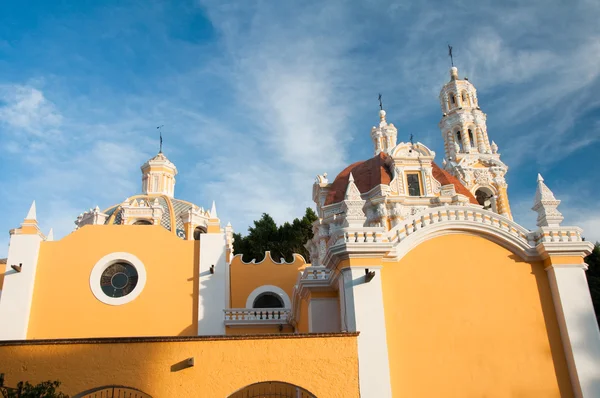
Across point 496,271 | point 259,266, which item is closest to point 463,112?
point 259,266

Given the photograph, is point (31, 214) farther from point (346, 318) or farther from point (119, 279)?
point (346, 318)

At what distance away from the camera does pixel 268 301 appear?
19.1m

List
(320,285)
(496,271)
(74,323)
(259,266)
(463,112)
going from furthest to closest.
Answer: (463,112), (259,266), (74,323), (320,285), (496,271)

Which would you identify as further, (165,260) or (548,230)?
(165,260)

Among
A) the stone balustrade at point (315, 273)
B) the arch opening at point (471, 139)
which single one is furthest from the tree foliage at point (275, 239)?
the stone balustrade at point (315, 273)

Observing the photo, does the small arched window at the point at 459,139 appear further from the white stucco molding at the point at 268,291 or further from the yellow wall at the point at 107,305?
the yellow wall at the point at 107,305

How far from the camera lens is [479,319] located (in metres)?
10.6

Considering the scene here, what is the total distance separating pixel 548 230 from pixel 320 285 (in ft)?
16.3

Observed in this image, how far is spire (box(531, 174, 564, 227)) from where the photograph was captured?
37.3 ft

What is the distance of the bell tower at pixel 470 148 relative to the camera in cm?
3372

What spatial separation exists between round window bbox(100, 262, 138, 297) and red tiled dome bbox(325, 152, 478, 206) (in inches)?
437

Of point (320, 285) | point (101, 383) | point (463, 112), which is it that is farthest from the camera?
point (463, 112)

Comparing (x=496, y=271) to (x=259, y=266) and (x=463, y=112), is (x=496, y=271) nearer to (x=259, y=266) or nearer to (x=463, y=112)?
(x=259, y=266)

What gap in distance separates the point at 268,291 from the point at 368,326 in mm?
9487
